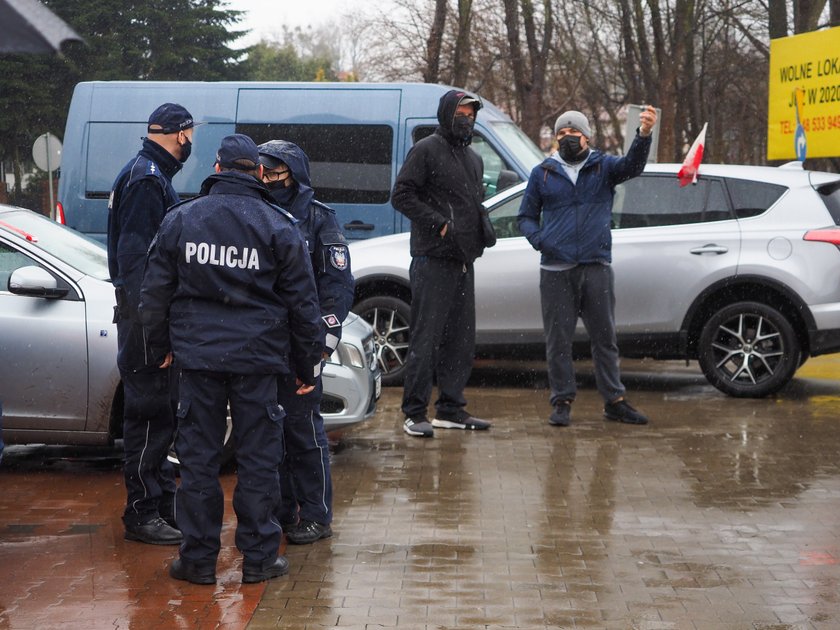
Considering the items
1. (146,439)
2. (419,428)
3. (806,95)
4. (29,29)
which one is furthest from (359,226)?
(29,29)

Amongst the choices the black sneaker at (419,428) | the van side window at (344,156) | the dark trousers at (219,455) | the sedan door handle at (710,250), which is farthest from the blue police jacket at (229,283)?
the van side window at (344,156)

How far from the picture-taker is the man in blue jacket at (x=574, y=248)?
8.66 m

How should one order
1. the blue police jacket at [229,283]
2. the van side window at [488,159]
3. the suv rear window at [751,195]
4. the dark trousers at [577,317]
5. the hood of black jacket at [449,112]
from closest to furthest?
the blue police jacket at [229,283] < the hood of black jacket at [449,112] < the dark trousers at [577,317] < the suv rear window at [751,195] < the van side window at [488,159]

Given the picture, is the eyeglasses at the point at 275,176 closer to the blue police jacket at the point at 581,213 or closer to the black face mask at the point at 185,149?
the black face mask at the point at 185,149

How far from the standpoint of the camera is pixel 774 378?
981 cm

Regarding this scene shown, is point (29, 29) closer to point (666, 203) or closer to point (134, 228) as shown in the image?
point (134, 228)

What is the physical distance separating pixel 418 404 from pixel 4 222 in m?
2.74

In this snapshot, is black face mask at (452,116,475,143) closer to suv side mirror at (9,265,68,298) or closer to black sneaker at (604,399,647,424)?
black sneaker at (604,399,647,424)

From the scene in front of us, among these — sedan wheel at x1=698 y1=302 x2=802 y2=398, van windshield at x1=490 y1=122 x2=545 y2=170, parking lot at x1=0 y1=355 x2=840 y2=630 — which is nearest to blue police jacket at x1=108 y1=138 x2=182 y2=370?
parking lot at x1=0 y1=355 x2=840 y2=630

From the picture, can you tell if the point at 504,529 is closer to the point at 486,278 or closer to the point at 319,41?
the point at 486,278

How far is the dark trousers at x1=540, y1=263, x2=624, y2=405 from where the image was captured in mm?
8766

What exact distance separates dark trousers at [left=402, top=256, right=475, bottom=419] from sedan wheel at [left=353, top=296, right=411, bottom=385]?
1.67 metres

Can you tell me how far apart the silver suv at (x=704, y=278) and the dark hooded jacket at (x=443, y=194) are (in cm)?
189

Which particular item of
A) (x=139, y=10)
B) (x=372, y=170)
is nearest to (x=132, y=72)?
(x=139, y=10)
